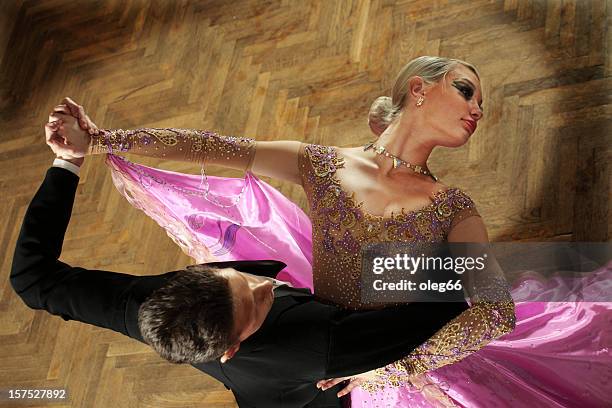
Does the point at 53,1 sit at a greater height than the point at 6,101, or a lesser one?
greater

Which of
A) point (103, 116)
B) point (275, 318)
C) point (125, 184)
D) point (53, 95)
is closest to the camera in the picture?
point (275, 318)

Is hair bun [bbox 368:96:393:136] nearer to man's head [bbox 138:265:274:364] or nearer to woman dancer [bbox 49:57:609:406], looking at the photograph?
woman dancer [bbox 49:57:609:406]

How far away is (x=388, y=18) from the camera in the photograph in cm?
379

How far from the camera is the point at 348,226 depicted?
85.4 inches

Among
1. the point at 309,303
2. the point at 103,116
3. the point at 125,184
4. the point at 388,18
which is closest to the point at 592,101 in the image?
the point at 388,18

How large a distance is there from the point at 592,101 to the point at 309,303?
5.67 ft

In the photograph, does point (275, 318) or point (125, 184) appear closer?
point (275, 318)

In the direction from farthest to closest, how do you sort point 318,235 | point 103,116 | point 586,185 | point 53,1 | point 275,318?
1. point 53,1
2. point 103,116
3. point 586,185
4. point 318,235
5. point 275,318

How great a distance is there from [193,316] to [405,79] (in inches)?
42.2

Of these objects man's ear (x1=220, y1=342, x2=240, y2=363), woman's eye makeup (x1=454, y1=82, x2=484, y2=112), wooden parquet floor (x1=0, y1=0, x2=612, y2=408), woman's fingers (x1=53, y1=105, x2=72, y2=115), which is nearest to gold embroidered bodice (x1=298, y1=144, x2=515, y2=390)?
woman's eye makeup (x1=454, y1=82, x2=484, y2=112)

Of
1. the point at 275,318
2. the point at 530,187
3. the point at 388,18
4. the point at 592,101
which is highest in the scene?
the point at 388,18

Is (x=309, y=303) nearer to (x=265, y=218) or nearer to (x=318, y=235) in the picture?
(x=318, y=235)

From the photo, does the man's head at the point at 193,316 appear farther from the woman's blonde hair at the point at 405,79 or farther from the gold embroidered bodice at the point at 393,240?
the woman's blonde hair at the point at 405,79

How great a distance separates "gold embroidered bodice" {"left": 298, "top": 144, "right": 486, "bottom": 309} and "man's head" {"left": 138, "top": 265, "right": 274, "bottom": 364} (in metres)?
0.44
